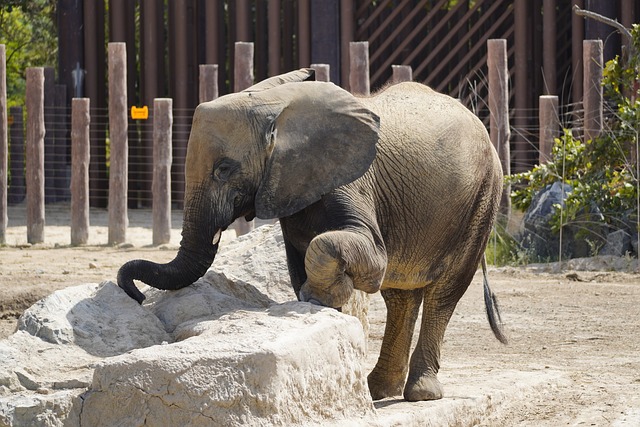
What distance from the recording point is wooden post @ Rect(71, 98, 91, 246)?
14.3 meters

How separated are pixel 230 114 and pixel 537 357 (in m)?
3.41

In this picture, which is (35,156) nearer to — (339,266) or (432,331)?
(432,331)

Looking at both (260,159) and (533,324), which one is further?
(533,324)

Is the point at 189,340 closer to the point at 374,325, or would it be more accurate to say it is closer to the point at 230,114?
the point at 230,114

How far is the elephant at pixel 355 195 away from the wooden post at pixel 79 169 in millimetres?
7667

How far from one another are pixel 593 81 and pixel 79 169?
546 centimetres

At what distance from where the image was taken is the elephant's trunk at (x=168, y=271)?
618cm

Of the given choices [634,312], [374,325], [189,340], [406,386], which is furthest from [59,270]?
[189,340]

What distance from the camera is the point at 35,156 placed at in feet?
47.5

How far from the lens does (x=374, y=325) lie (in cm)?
996

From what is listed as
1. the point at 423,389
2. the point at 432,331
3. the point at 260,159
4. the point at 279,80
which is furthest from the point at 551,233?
the point at 260,159

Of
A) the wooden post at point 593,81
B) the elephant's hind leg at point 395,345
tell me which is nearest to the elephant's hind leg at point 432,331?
the elephant's hind leg at point 395,345

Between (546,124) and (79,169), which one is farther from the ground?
(546,124)

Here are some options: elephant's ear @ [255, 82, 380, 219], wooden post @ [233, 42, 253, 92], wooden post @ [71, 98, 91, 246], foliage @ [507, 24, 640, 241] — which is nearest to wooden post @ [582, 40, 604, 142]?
foliage @ [507, 24, 640, 241]
